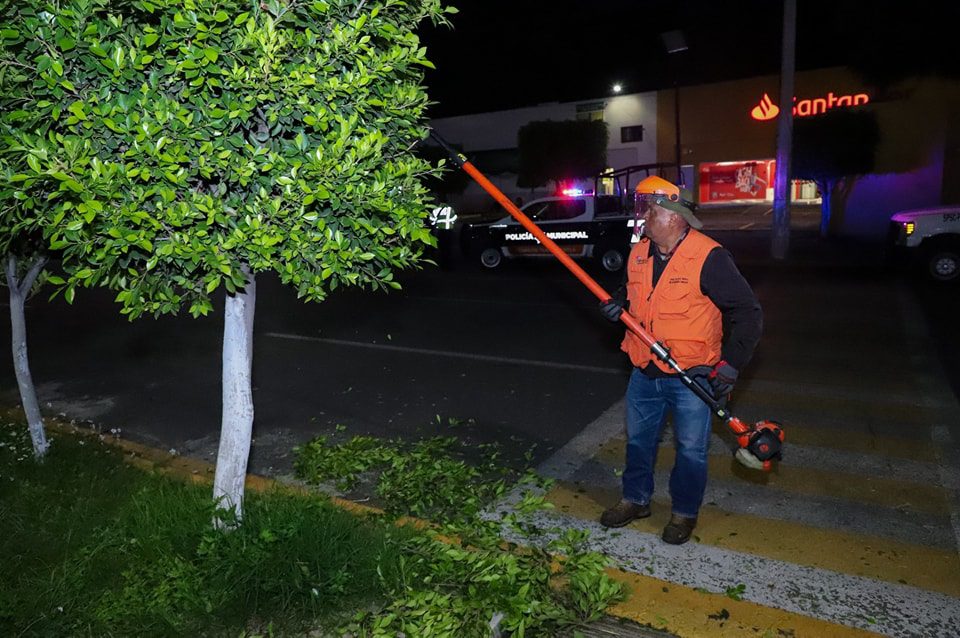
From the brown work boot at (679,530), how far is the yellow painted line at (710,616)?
0.45m

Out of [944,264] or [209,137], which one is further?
[944,264]

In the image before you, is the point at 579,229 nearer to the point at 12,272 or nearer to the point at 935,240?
the point at 935,240

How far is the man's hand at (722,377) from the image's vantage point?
371 centimetres

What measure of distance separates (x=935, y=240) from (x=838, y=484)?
10158 mm

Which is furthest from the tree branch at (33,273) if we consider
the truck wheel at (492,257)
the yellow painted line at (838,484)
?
the truck wheel at (492,257)

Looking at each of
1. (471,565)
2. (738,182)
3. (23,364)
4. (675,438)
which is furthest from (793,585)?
(738,182)

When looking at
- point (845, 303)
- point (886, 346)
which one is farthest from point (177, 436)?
point (845, 303)

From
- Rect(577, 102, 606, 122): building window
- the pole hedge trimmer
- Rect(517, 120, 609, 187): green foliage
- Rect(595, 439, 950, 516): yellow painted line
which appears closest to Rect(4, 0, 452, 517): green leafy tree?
the pole hedge trimmer

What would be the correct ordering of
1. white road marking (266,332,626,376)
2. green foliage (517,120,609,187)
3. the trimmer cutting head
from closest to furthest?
the trimmer cutting head < white road marking (266,332,626,376) < green foliage (517,120,609,187)

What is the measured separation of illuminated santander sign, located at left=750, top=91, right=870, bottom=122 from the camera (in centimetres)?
2589

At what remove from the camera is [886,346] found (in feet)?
28.5

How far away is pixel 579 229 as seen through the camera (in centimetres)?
1694

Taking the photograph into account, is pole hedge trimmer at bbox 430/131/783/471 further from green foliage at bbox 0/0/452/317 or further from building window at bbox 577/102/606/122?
building window at bbox 577/102/606/122

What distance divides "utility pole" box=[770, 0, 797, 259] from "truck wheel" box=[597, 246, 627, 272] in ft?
14.4
